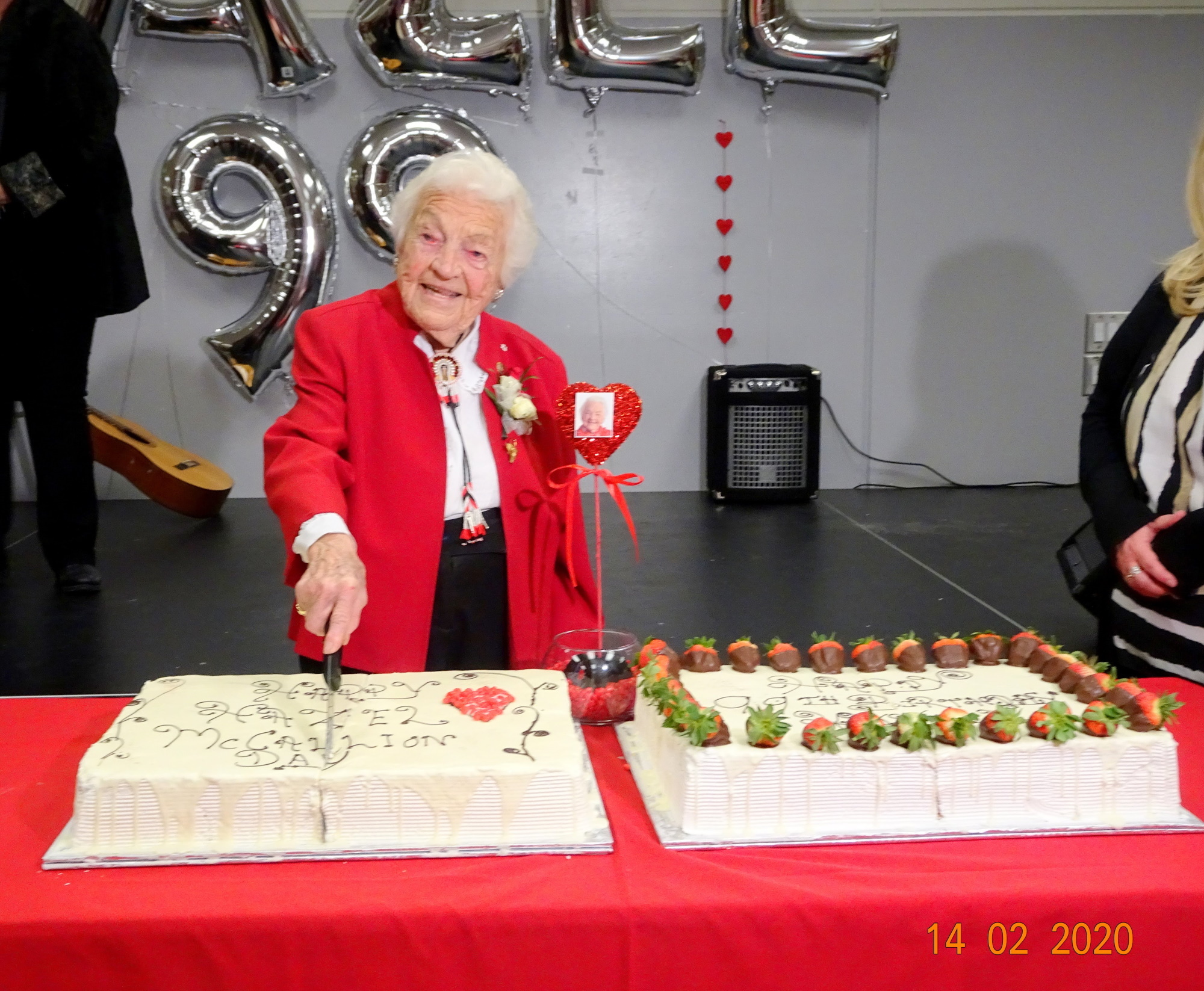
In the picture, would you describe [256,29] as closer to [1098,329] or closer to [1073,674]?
[1098,329]

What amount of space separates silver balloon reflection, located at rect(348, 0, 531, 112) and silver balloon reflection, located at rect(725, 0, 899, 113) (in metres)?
0.92

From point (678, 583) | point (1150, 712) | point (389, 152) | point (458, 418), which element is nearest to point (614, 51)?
point (389, 152)

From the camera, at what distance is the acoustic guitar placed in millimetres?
4582

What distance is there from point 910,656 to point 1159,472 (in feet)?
2.37

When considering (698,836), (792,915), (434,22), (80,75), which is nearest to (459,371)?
(698,836)

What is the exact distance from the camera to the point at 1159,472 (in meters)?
1.81

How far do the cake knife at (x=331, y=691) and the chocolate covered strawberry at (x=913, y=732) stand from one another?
1.80 ft

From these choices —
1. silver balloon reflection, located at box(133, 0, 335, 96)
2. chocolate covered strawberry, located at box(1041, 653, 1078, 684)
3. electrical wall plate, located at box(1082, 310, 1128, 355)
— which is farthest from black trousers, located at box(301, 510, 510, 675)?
electrical wall plate, located at box(1082, 310, 1128, 355)

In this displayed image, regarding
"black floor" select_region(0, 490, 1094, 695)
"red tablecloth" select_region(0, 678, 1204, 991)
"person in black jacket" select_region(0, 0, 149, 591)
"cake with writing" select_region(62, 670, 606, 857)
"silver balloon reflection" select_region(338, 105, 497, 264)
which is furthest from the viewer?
"silver balloon reflection" select_region(338, 105, 497, 264)

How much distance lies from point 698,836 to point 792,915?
0.44 ft

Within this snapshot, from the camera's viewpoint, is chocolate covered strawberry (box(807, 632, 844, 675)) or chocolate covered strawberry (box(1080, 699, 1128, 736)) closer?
chocolate covered strawberry (box(1080, 699, 1128, 736))

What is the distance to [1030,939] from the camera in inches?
38.4

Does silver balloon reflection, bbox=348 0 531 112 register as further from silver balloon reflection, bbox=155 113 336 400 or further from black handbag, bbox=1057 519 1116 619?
black handbag, bbox=1057 519 1116 619

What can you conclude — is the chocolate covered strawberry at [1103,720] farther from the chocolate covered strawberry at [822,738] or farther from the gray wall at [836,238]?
the gray wall at [836,238]
